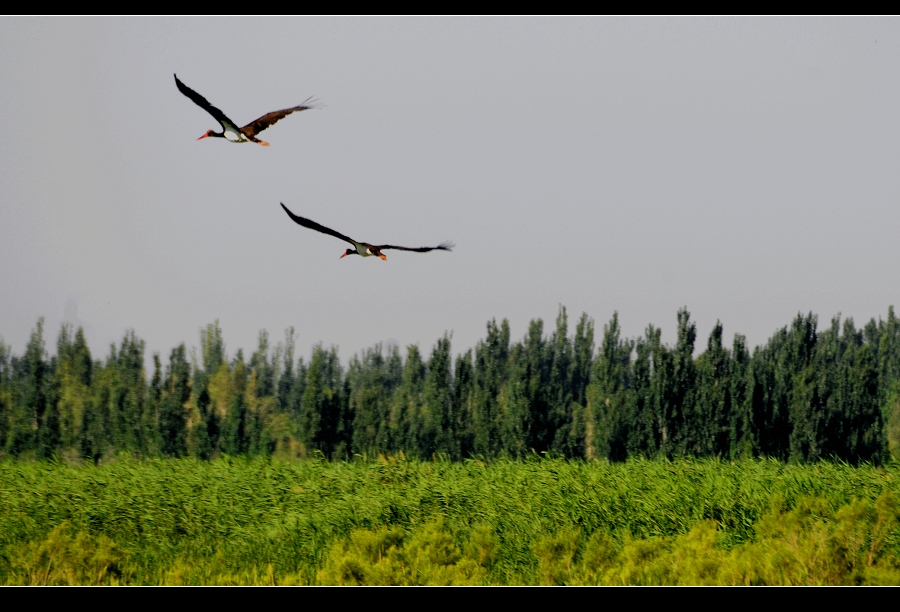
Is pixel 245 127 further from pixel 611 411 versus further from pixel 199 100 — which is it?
pixel 611 411

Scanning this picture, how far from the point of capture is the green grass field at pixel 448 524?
1062 centimetres

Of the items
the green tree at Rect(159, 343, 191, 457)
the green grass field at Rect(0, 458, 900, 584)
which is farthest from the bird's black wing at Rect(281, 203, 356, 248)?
the green tree at Rect(159, 343, 191, 457)

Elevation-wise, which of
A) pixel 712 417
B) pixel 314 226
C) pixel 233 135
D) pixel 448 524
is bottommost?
pixel 448 524

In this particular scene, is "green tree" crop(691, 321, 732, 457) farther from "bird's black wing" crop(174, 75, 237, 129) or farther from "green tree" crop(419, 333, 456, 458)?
"bird's black wing" crop(174, 75, 237, 129)

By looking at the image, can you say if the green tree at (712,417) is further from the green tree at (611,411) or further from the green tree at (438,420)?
the green tree at (438,420)

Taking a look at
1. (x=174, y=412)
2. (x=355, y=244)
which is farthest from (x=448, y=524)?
(x=174, y=412)

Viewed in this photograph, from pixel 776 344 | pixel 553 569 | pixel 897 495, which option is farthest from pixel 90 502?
pixel 776 344

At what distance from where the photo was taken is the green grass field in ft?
34.8

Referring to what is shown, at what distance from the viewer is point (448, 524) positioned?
13.8 m

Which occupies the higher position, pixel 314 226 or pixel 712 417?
pixel 314 226

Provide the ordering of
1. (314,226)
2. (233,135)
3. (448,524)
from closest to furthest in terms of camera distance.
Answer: (314,226) < (233,135) < (448,524)

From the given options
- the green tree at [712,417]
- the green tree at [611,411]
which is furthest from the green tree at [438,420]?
the green tree at [712,417]
